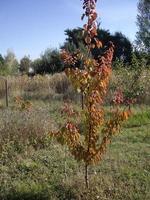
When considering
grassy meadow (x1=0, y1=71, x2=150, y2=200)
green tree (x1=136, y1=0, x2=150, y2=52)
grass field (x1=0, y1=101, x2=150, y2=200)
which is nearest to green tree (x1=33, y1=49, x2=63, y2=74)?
green tree (x1=136, y1=0, x2=150, y2=52)

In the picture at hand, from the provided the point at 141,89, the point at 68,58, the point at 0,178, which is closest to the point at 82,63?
the point at 68,58

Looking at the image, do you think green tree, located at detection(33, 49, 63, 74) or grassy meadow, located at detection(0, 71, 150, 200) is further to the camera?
green tree, located at detection(33, 49, 63, 74)

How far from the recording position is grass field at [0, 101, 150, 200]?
22.3 feet

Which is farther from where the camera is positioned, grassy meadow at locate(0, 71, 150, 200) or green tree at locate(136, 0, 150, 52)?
green tree at locate(136, 0, 150, 52)

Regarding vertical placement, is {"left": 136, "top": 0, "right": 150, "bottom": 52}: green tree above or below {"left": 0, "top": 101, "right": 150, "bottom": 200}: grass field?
above

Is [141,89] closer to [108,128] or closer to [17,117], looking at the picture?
[17,117]

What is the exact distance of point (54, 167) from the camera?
8016 mm

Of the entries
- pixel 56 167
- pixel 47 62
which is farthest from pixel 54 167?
pixel 47 62

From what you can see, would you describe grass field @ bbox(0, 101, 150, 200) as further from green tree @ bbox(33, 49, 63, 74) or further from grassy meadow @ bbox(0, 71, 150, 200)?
green tree @ bbox(33, 49, 63, 74)

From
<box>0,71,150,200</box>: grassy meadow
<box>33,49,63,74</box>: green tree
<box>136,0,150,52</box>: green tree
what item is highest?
<box>136,0,150,52</box>: green tree

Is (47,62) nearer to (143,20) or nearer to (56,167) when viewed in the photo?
(143,20)

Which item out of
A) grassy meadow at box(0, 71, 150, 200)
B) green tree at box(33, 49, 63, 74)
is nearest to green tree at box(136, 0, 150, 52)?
green tree at box(33, 49, 63, 74)

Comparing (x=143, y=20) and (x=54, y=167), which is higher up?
(x=143, y=20)

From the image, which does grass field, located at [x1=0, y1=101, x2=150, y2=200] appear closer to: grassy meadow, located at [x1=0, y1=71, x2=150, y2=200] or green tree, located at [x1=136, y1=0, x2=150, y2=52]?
grassy meadow, located at [x1=0, y1=71, x2=150, y2=200]
